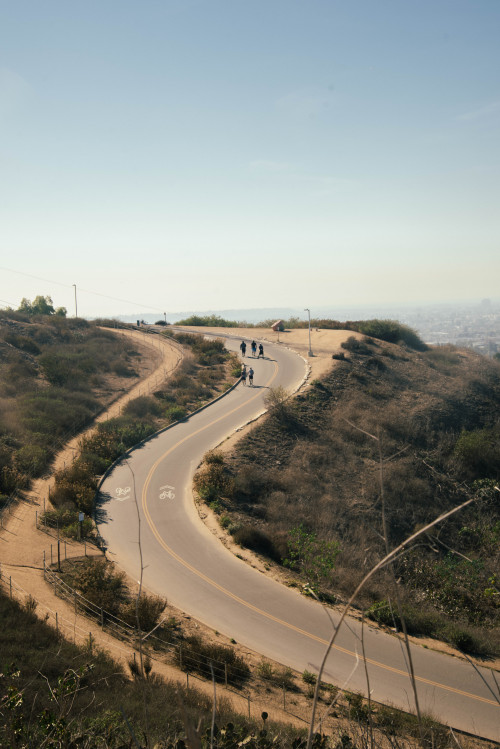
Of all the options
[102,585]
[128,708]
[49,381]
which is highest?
[49,381]

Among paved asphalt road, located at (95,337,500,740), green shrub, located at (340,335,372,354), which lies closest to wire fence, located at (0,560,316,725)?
paved asphalt road, located at (95,337,500,740)

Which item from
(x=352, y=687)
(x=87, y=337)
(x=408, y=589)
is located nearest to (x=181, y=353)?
(x=87, y=337)

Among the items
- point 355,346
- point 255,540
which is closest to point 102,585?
point 255,540

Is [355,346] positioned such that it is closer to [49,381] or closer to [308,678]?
[49,381]

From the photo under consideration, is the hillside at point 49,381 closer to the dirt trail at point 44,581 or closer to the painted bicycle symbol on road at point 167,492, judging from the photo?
the dirt trail at point 44,581

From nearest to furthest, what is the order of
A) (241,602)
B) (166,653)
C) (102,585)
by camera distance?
(166,653), (102,585), (241,602)
